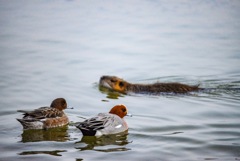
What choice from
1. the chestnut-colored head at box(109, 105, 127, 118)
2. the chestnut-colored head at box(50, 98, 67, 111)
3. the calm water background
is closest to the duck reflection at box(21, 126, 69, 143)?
the calm water background

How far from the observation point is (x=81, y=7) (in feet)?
89.7

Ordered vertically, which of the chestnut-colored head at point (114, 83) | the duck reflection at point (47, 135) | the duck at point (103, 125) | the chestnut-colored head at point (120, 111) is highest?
the chestnut-colored head at point (114, 83)

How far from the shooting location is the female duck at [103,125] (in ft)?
33.7

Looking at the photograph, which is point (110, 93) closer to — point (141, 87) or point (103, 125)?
point (141, 87)

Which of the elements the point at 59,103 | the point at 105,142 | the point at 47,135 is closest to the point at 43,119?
the point at 47,135

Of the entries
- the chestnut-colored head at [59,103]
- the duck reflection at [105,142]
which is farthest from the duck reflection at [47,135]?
the chestnut-colored head at [59,103]

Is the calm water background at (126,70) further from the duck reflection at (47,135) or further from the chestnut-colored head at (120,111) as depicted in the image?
the chestnut-colored head at (120,111)

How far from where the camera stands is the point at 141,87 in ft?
48.1

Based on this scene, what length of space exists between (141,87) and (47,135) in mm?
4411

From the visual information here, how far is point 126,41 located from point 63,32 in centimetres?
285

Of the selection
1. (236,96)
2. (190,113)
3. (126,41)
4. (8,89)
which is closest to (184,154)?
(190,113)

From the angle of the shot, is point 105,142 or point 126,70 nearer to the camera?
point 105,142

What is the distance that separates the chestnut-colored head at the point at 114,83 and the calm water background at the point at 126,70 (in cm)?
33

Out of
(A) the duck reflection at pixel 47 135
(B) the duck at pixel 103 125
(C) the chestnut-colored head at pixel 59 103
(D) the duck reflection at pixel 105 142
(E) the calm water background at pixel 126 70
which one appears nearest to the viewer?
(D) the duck reflection at pixel 105 142
